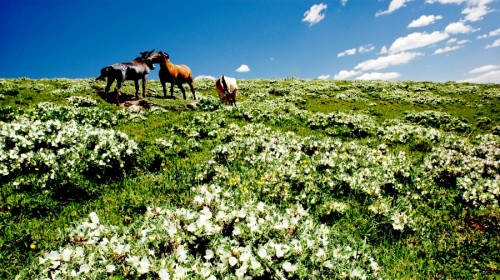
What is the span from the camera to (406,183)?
27.0ft

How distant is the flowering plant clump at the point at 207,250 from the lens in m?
3.37

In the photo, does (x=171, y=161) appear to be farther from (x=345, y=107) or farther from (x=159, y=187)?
(x=345, y=107)

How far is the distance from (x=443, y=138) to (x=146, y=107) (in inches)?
552

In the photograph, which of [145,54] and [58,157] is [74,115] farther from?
[145,54]

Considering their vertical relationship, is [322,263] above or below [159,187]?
below

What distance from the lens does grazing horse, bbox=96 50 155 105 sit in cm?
1488

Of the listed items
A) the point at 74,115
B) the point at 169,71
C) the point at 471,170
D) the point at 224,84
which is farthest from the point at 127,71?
the point at 471,170

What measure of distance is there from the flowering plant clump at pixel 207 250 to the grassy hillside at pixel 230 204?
0.8 inches

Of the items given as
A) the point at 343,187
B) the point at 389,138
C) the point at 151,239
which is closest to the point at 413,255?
the point at 343,187

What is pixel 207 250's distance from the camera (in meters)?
3.67

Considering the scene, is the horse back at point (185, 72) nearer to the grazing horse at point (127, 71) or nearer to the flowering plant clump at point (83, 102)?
the grazing horse at point (127, 71)

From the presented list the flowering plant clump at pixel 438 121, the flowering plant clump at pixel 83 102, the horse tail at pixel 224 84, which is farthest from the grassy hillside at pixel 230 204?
the horse tail at pixel 224 84

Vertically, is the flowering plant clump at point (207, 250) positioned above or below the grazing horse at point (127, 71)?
below

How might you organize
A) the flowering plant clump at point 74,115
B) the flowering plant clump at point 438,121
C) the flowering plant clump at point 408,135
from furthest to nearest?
the flowering plant clump at point 438,121 → the flowering plant clump at point 408,135 → the flowering plant clump at point 74,115
